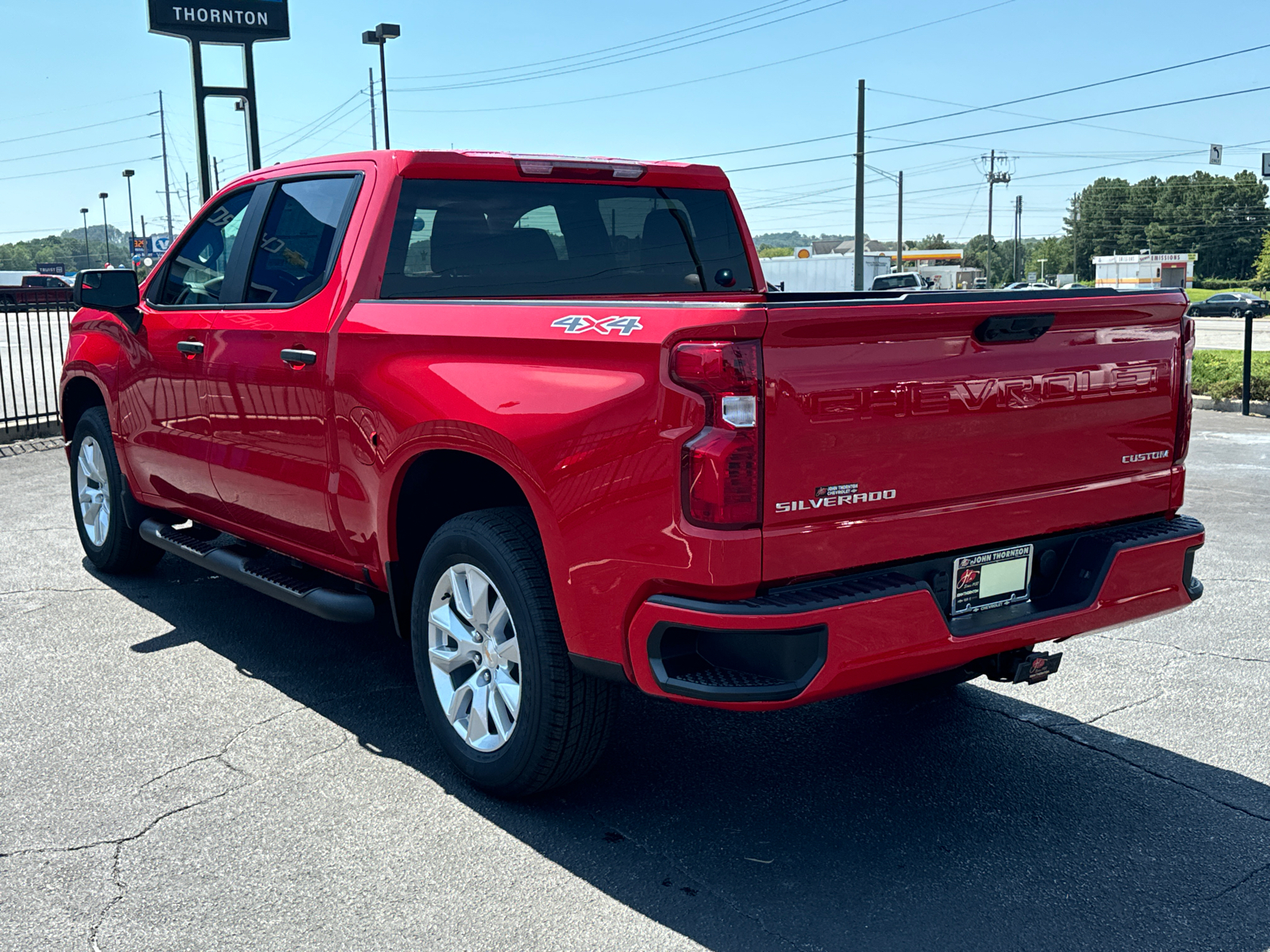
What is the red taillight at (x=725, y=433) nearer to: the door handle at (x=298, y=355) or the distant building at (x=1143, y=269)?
the door handle at (x=298, y=355)

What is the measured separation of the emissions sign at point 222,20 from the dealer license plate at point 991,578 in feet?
58.4

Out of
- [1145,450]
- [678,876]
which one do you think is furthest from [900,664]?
[1145,450]

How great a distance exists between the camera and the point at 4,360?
21312 millimetres

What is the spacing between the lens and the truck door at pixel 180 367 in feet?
16.6

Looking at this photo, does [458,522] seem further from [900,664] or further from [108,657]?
[108,657]

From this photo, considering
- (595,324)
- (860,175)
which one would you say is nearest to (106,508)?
(595,324)

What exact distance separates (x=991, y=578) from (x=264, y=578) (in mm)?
2869

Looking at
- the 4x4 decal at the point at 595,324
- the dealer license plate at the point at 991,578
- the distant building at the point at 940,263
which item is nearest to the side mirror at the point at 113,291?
the 4x4 decal at the point at 595,324

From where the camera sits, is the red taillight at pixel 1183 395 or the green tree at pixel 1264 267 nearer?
the red taillight at pixel 1183 395

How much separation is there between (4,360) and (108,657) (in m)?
18.9

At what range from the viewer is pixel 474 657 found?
3.76 metres

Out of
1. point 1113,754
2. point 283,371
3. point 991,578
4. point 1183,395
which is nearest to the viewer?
point 991,578

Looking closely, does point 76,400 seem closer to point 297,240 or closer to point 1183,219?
point 297,240

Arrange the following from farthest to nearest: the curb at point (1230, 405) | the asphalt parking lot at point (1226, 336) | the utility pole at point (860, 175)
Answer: the utility pole at point (860, 175)
the asphalt parking lot at point (1226, 336)
the curb at point (1230, 405)
